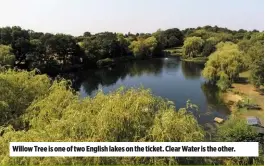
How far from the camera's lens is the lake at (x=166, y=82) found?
26.0m

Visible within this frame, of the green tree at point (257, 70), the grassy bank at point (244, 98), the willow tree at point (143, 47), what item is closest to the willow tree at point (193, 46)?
the willow tree at point (143, 47)

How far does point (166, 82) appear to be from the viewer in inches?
1460

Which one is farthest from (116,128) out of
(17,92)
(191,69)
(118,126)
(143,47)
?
(143,47)

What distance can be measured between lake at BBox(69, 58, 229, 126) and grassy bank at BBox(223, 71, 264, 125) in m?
0.76

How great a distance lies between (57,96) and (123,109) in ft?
13.0

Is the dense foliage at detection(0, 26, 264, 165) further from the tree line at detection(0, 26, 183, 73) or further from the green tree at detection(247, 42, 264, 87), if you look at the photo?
the tree line at detection(0, 26, 183, 73)

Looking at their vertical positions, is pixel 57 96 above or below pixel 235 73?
above

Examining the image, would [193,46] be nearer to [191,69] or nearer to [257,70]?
[191,69]

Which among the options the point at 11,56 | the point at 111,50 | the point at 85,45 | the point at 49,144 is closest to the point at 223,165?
the point at 49,144

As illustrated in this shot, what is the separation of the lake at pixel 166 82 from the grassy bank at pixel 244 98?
0.76m

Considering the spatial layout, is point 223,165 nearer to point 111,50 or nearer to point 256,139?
point 256,139

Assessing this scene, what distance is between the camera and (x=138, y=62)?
188 ft

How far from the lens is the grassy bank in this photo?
23.3 metres

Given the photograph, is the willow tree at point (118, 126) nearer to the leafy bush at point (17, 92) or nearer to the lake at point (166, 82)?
the leafy bush at point (17, 92)
